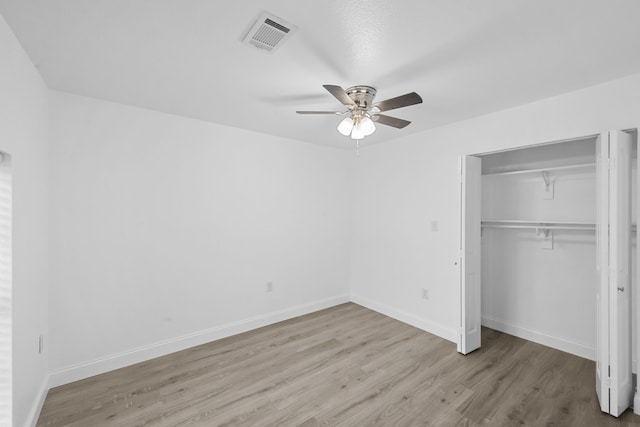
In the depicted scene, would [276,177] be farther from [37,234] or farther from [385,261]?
[37,234]

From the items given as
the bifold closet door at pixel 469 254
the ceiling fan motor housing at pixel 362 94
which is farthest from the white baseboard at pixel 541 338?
the ceiling fan motor housing at pixel 362 94

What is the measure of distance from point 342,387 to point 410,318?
167 centimetres

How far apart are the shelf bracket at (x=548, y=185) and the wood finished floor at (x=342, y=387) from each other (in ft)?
5.36

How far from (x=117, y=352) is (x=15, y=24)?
263cm

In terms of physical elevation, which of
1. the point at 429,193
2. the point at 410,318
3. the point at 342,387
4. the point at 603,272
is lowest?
the point at 342,387

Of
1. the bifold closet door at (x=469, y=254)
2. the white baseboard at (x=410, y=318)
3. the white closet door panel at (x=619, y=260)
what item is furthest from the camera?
the white baseboard at (x=410, y=318)

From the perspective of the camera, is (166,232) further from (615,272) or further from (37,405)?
(615,272)

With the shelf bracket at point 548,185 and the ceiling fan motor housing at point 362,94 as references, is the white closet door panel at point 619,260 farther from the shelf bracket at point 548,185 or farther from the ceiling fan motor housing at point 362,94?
the ceiling fan motor housing at point 362,94

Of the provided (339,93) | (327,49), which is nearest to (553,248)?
(339,93)

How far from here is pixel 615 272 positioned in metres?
2.09

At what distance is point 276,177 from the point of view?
12.8 ft

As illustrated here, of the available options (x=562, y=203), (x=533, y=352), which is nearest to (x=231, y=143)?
(x=562, y=203)

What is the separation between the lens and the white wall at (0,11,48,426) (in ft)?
5.48

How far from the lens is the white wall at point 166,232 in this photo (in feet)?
8.31
